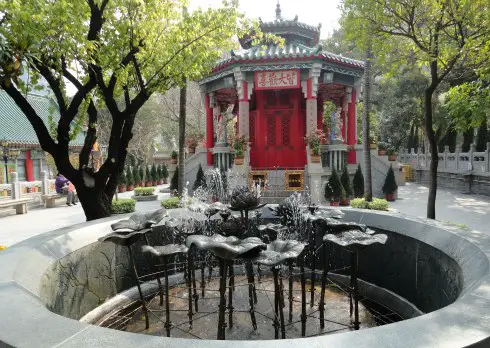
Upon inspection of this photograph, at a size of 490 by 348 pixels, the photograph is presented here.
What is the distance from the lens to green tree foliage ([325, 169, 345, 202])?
13898mm

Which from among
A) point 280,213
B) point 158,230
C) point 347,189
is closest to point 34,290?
point 158,230

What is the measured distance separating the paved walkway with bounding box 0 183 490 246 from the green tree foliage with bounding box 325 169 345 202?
85.3 inches

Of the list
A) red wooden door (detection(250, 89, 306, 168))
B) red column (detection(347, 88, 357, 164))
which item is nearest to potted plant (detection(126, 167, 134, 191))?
red wooden door (detection(250, 89, 306, 168))

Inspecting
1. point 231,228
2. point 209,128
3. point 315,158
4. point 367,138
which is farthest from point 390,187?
point 231,228

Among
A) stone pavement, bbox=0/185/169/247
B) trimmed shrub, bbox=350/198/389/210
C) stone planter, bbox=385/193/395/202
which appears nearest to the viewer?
trimmed shrub, bbox=350/198/389/210

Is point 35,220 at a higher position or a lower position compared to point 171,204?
lower

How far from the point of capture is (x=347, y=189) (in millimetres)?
14633

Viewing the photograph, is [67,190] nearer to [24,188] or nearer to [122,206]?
[24,188]

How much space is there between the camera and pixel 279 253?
3.19 metres

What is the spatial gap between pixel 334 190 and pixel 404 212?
2.70 m

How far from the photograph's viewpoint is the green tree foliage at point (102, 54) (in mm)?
5285

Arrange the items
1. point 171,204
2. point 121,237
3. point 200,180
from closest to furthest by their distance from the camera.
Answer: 1. point 121,237
2. point 171,204
3. point 200,180

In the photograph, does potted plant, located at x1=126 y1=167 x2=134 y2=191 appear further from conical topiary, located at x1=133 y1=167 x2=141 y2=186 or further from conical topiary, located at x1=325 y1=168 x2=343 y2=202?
conical topiary, located at x1=325 y1=168 x2=343 y2=202

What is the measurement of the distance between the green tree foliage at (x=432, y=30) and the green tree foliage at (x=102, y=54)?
8.62ft
